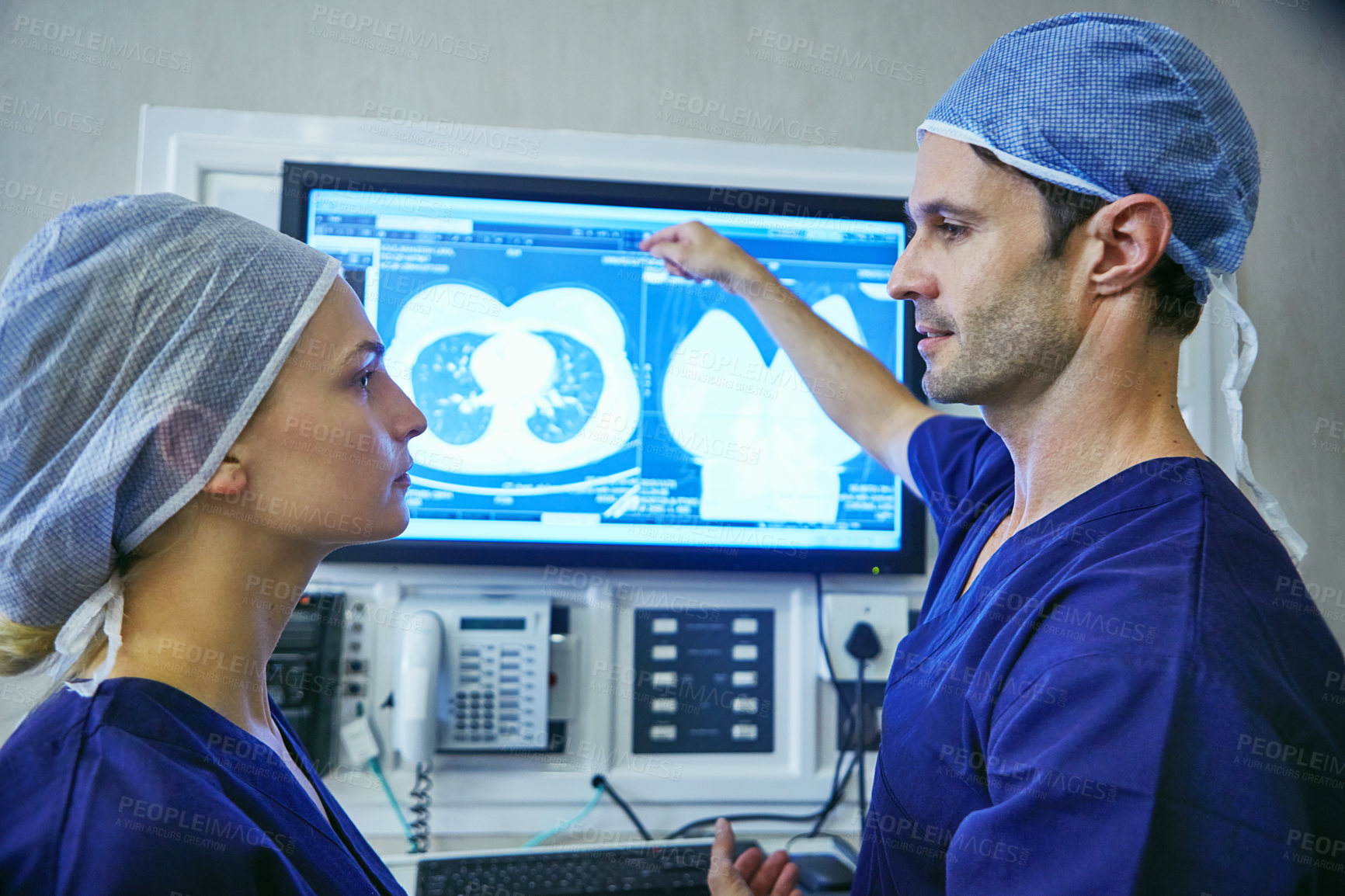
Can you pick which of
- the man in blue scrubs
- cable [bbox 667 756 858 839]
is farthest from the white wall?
cable [bbox 667 756 858 839]

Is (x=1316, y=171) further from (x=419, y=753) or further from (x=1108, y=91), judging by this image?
(x=419, y=753)

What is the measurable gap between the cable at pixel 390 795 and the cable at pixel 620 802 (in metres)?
0.33

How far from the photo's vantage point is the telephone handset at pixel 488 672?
57.8 inches

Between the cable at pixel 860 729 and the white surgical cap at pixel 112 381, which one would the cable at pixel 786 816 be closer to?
the cable at pixel 860 729

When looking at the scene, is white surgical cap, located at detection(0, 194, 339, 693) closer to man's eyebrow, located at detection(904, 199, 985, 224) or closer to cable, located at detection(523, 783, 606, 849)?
man's eyebrow, located at detection(904, 199, 985, 224)

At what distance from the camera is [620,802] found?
1.52 metres

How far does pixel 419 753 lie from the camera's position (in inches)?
55.9

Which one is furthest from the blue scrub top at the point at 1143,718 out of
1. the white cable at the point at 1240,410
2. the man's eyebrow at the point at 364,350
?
the man's eyebrow at the point at 364,350

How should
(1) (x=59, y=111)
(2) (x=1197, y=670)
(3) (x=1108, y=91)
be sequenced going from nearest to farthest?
(2) (x=1197, y=670)
(3) (x=1108, y=91)
(1) (x=59, y=111)

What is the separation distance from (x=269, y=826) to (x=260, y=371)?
43cm

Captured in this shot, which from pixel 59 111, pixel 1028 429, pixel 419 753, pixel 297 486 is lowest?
pixel 419 753

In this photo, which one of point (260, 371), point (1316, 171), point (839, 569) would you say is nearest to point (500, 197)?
point (260, 371)

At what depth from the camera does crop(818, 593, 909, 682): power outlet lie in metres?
1.58

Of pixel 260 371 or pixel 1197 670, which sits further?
pixel 260 371
